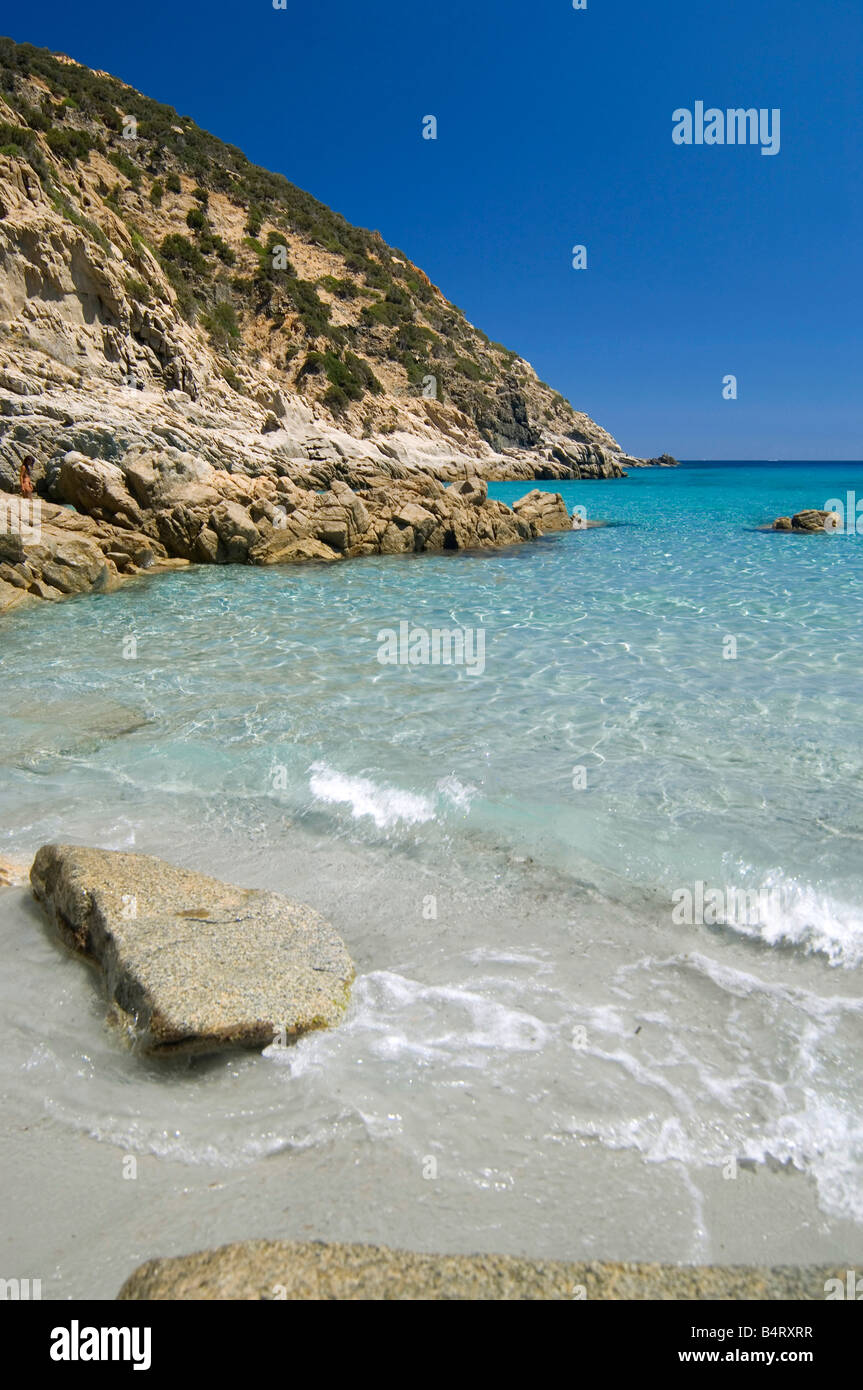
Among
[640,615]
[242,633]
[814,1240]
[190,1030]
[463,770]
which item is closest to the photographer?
[814,1240]

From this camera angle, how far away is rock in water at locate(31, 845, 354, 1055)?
10.2 ft

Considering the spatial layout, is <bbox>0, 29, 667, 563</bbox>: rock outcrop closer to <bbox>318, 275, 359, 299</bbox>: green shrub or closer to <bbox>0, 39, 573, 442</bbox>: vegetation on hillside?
<bbox>0, 39, 573, 442</bbox>: vegetation on hillside

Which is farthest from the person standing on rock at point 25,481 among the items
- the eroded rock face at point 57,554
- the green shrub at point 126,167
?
the green shrub at point 126,167

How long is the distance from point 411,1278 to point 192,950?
1.79 m

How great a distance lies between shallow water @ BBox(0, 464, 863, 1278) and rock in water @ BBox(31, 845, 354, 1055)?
0.44 feet

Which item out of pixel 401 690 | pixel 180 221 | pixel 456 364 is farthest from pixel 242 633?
pixel 456 364

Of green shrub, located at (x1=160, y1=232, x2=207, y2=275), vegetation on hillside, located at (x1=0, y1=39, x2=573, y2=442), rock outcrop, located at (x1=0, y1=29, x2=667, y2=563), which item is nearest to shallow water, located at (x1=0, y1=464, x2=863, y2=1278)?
rock outcrop, located at (x1=0, y1=29, x2=667, y2=563)

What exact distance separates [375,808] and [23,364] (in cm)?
2494

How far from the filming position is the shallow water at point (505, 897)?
2721mm

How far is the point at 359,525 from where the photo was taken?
2048 centimetres

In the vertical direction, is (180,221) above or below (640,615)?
above

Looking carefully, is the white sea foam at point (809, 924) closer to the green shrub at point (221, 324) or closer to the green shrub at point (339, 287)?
the green shrub at point (221, 324)

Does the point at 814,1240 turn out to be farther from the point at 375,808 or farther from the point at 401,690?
the point at 401,690
